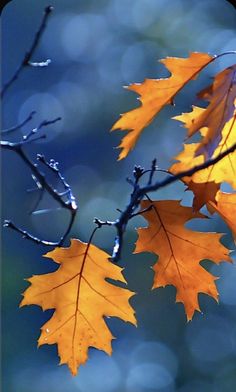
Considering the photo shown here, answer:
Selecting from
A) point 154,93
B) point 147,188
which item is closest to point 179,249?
point 154,93

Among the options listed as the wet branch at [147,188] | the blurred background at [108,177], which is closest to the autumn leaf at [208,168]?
the wet branch at [147,188]

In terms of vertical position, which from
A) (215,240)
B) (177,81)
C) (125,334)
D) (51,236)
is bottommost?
(125,334)

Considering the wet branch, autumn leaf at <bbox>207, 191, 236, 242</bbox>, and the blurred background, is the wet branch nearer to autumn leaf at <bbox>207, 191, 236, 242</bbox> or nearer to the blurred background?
autumn leaf at <bbox>207, 191, 236, 242</bbox>

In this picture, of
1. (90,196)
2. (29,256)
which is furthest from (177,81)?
(90,196)

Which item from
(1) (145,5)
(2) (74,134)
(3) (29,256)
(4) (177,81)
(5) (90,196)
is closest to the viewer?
(4) (177,81)

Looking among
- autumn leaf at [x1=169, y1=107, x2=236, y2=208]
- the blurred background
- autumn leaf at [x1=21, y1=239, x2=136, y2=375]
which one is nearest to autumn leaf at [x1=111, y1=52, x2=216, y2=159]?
autumn leaf at [x1=169, y1=107, x2=236, y2=208]

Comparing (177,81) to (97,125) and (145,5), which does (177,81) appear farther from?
(145,5)

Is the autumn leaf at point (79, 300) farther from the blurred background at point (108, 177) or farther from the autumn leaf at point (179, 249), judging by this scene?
the blurred background at point (108, 177)
